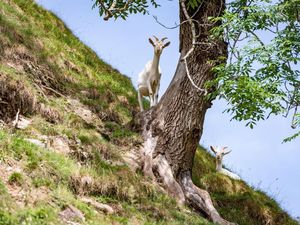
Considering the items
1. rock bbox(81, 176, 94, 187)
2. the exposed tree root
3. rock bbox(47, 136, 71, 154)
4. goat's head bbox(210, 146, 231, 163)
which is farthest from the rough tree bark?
goat's head bbox(210, 146, 231, 163)

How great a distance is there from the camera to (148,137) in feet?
40.6

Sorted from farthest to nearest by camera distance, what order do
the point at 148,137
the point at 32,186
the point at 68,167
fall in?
the point at 148,137
the point at 68,167
the point at 32,186

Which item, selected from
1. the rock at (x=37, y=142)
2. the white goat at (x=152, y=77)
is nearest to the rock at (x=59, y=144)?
the rock at (x=37, y=142)

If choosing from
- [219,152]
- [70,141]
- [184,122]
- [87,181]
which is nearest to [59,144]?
[70,141]

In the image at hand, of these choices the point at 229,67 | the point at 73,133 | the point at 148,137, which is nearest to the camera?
the point at 229,67

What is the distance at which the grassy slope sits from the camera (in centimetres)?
745

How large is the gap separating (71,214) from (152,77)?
8023mm

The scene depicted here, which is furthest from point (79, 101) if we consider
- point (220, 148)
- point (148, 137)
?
→ point (220, 148)

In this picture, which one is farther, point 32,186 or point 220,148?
point 220,148

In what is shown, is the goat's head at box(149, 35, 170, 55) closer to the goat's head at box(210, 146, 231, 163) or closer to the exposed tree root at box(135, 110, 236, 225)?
the exposed tree root at box(135, 110, 236, 225)

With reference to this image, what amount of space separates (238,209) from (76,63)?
642cm

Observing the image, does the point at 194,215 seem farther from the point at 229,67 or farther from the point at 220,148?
the point at 220,148

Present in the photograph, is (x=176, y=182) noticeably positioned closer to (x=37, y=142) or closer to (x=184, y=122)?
(x=184, y=122)

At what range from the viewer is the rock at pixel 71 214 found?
6.86 m
